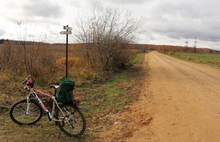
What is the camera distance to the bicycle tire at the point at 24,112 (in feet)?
19.8

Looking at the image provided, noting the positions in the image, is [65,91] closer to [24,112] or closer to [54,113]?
[54,113]

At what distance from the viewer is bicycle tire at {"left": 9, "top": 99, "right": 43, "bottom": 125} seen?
604 centimetres

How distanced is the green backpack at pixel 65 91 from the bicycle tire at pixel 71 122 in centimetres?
21

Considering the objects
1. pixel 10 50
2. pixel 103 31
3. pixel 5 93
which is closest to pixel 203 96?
pixel 5 93

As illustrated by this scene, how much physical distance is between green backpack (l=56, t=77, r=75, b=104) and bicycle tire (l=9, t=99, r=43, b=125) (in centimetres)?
103

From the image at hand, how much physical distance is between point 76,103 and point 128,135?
1445 millimetres

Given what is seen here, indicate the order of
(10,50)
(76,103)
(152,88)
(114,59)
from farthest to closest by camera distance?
1. (114,59)
2. (10,50)
3. (152,88)
4. (76,103)

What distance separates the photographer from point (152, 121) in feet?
20.4

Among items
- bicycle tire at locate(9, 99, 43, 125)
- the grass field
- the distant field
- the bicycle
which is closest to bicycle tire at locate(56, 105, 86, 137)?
the bicycle

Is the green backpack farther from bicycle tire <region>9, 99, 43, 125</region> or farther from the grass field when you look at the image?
bicycle tire <region>9, 99, 43, 125</region>

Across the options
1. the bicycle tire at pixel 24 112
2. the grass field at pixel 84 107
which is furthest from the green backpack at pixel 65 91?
the bicycle tire at pixel 24 112

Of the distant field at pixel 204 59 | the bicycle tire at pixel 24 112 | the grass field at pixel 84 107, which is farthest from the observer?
the distant field at pixel 204 59

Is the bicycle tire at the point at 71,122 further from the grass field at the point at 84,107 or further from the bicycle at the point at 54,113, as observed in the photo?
the grass field at the point at 84,107

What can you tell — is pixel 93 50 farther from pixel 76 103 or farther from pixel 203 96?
pixel 76 103
